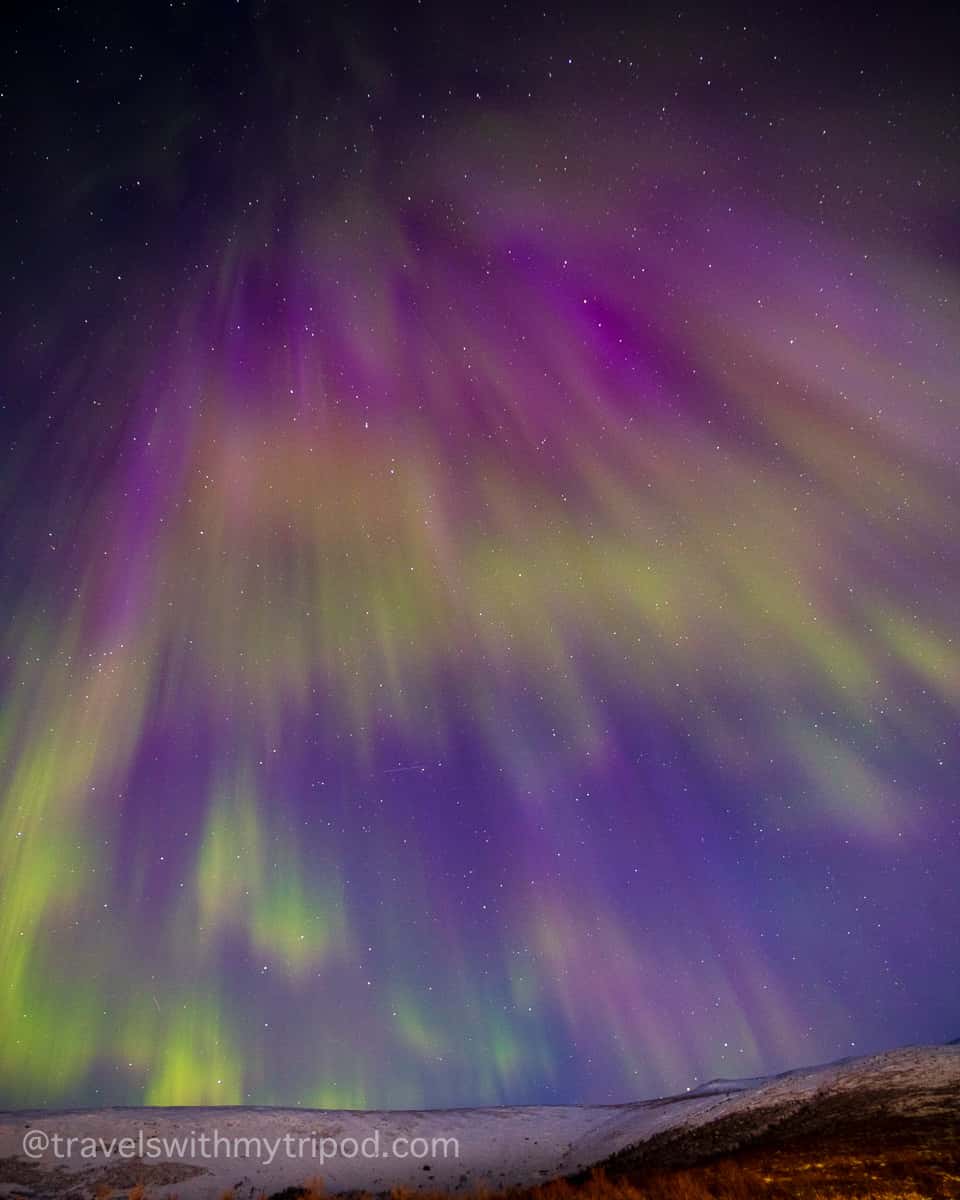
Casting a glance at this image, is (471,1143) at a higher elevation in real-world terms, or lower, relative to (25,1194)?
lower

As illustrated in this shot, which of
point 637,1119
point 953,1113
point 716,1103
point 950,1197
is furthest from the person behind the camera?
point 637,1119

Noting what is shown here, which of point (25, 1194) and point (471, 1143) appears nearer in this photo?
point (25, 1194)

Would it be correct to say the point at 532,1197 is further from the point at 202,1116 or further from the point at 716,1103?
the point at 202,1116

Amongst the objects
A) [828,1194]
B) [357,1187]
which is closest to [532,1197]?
[828,1194]

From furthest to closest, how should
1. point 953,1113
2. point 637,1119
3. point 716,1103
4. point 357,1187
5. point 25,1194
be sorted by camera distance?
point 637,1119, point 716,1103, point 357,1187, point 25,1194, point 953,1113

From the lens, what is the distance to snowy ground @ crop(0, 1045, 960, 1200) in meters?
27.3

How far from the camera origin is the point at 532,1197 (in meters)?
18.2

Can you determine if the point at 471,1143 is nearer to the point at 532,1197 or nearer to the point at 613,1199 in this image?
the point at 532,1197

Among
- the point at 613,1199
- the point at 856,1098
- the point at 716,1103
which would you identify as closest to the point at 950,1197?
the point at 613,1199

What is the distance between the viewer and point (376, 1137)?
39344 millimetres

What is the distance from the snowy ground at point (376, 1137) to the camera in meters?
27.3

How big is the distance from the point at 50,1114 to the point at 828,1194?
4735 centimetres

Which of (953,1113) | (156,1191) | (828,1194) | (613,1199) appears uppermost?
(828,1194)

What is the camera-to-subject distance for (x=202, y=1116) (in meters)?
43.2
